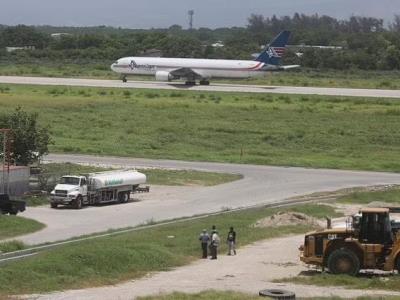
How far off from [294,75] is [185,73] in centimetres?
4077

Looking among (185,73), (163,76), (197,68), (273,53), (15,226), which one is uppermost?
(273,53)

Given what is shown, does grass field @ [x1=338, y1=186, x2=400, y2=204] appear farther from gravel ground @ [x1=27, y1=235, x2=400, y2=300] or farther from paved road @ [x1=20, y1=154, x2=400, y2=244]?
gravel ground @ [x1=27, y1=235, x2=400, y2=300]

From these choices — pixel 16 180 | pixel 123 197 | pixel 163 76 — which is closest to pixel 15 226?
pixel 16 180

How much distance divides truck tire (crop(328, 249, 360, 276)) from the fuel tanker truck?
78.0 feet

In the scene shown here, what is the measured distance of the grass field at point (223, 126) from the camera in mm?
86250

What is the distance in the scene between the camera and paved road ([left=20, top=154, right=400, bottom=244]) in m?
52.8

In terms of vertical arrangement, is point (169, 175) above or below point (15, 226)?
below

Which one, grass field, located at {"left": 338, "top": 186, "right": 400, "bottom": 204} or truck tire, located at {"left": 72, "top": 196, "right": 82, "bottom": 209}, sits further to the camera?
grass field, located at {"left": 338, "top": 186, "right": 400, "bottom": 204}

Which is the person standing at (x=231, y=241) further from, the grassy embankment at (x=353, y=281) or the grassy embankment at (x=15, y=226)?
the grassy embankment at (x=15, y=226)

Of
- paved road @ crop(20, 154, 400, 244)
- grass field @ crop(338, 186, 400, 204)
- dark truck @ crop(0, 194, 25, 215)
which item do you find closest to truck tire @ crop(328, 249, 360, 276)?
paved road @ crop(20, 154, 400, 244)

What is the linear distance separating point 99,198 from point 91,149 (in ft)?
81.1

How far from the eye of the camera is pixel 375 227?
1501 inches

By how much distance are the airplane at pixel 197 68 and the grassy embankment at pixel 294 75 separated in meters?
7.65

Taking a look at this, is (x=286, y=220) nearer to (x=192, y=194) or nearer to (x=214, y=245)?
(x=214, y=245)
